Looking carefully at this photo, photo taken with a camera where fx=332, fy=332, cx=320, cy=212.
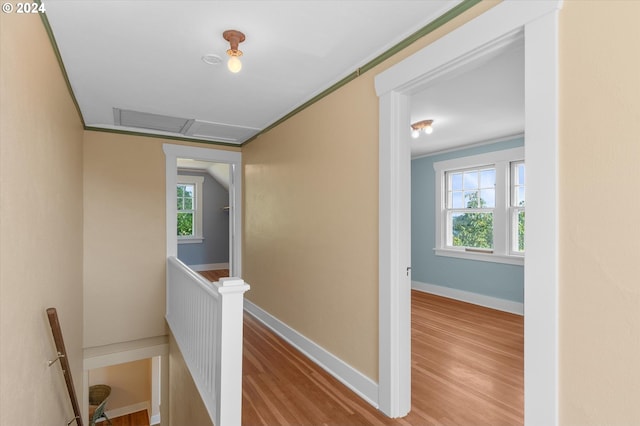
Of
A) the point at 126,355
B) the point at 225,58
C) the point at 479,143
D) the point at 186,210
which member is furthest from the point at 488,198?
the point at 186,210

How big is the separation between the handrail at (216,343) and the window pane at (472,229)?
411cm

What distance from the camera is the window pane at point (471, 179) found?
16.6 ft

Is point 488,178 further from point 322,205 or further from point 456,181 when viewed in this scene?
point 322,205

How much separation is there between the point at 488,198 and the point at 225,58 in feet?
13.5

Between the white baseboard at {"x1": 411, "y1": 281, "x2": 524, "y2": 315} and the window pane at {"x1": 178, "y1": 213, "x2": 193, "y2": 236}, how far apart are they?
521cm

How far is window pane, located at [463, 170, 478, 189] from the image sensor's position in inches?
200

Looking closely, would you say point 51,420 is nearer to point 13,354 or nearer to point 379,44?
point 13,354

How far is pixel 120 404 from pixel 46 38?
6.56 meters

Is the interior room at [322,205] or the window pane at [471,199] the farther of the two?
the window pane at [471,199]

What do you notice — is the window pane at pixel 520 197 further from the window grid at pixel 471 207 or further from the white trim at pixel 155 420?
the white trim at pixel 155 420

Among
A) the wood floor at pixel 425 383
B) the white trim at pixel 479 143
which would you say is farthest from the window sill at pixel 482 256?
the white trim at pixel 479 143

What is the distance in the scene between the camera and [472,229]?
16.8 ft

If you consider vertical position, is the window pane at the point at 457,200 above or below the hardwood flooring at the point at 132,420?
above

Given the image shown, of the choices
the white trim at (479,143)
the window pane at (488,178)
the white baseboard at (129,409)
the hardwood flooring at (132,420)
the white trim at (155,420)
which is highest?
the white trim at (479,143)
